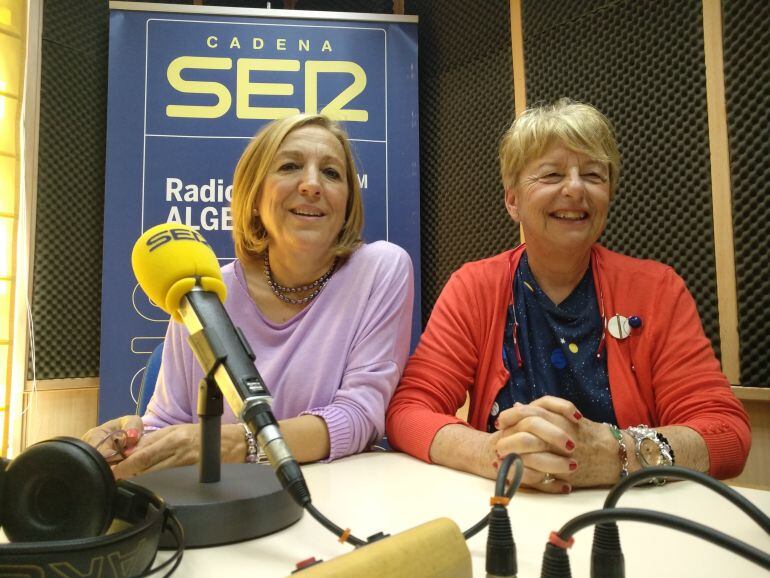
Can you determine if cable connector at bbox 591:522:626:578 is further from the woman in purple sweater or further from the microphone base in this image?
the woman in purple sweater

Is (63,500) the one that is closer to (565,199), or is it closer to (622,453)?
(622,453)

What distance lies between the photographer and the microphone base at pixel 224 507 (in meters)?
0.67

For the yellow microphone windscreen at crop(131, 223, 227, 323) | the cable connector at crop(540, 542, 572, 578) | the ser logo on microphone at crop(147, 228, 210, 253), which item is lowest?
the cable connector at crop(540, 542, 572, 578)

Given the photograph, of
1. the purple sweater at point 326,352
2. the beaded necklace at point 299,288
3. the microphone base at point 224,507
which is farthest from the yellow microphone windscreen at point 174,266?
the beaded necklace at point 299,288

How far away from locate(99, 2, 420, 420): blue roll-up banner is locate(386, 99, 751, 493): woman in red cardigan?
130 cm

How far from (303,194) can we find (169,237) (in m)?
0.73

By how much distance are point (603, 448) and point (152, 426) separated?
3.05 feet

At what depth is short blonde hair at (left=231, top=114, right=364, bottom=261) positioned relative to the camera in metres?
1.47

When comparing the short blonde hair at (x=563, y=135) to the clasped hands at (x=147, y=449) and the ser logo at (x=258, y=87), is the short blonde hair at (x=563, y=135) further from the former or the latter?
the ser logo at (x=258, y=87)

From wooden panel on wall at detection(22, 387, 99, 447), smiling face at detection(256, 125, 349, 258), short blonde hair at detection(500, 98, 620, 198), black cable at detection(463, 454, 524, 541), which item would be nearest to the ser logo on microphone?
black cable at detection(463, 454, 524, 541)

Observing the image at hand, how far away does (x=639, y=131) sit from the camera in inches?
92.1

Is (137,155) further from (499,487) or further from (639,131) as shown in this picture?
(499,487)

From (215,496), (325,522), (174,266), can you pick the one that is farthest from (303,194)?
(325,522)

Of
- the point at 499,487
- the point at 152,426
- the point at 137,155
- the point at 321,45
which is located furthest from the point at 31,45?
the point at 499,487
